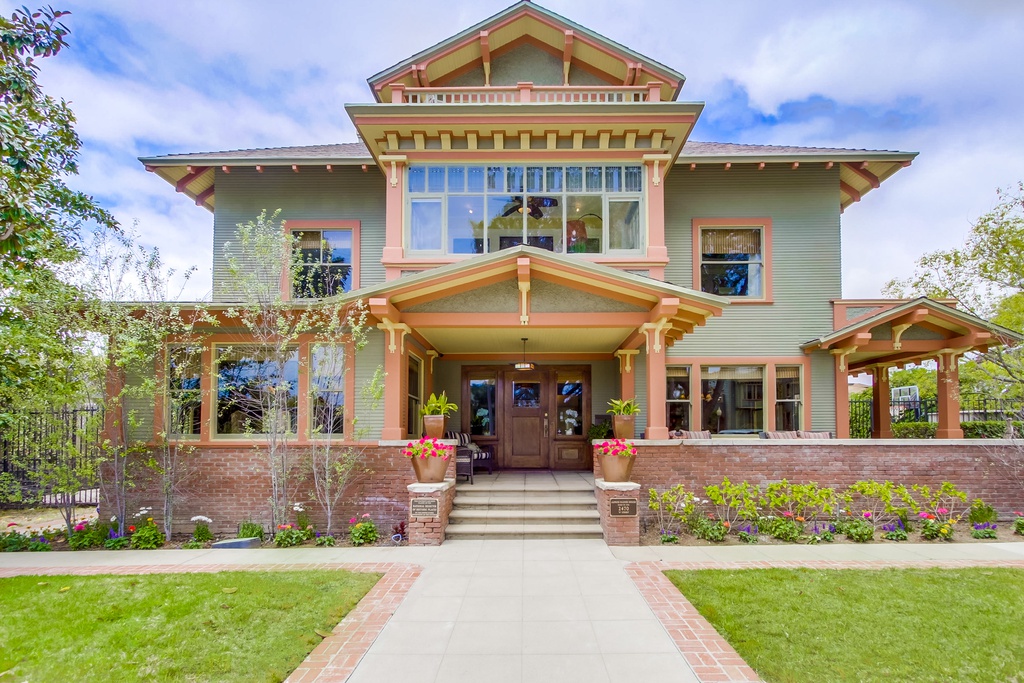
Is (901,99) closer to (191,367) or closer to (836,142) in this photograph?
(836,142)

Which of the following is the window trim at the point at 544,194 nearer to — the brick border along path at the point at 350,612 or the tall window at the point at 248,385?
the tall window at the point at 248,385

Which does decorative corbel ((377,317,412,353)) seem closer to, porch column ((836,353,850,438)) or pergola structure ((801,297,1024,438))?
pergola structure ((801,297,1024,438))

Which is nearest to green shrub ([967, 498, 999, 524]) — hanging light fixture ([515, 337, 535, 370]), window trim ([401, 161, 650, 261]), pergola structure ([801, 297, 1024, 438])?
pergola structure ([801, 297, 1024, 438])

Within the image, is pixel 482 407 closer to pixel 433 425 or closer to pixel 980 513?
pixel 433 425

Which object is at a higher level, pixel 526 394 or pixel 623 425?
pixel 526 394

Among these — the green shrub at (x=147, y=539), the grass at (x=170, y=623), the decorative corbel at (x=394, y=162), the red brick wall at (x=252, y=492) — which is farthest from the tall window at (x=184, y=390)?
the decorative corbel at (x=394, y=162)

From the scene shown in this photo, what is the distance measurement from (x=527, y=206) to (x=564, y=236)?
0.97 meters

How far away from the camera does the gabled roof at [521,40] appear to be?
450 inches

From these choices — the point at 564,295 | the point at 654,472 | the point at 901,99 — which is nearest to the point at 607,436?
the point at 654,472

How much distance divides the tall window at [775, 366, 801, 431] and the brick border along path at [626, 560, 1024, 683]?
4.99m

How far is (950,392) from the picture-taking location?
1173 centimetres

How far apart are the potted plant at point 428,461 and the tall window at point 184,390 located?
3951mm

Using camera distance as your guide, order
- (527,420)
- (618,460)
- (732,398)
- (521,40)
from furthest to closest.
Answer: (527,420) → (732,398) → (521,40) → (618,460)

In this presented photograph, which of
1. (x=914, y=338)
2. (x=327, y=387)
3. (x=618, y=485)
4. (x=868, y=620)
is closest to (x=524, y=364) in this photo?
(x=618, y=485)
